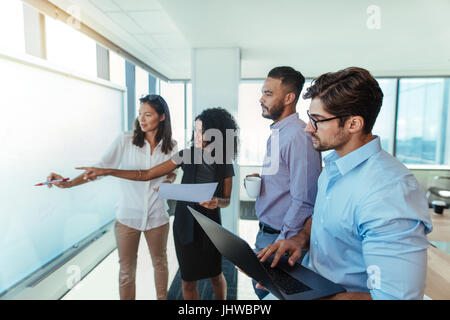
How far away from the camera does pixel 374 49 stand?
5.71 ft

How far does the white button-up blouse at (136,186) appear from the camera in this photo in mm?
1136

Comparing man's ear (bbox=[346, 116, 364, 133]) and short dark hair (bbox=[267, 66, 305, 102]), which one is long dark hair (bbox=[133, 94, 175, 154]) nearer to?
short dark hair (bbox=[267, 66, 305, 102])

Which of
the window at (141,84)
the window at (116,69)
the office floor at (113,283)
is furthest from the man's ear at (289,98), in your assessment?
the window at (116,69)

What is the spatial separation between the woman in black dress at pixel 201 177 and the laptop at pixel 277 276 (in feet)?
1.65

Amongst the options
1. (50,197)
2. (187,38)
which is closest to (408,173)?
(50,197)

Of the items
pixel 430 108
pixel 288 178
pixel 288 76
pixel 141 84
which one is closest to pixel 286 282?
pixel 288 178

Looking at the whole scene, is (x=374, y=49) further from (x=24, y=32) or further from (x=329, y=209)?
(x=24, y=32)

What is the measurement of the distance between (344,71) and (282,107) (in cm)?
40

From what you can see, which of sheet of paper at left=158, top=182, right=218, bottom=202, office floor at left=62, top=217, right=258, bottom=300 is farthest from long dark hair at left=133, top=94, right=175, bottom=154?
office floor at left=62, top=217, right=258, bottom=300

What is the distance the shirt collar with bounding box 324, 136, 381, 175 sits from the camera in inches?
21.9

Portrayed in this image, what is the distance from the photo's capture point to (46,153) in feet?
4.00

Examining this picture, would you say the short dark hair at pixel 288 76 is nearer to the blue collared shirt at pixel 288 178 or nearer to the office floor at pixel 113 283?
the blue collared shirt at pixel 288 178

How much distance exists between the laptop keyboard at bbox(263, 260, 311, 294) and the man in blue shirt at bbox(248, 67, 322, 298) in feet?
0.89

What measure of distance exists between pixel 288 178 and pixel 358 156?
41 cm
